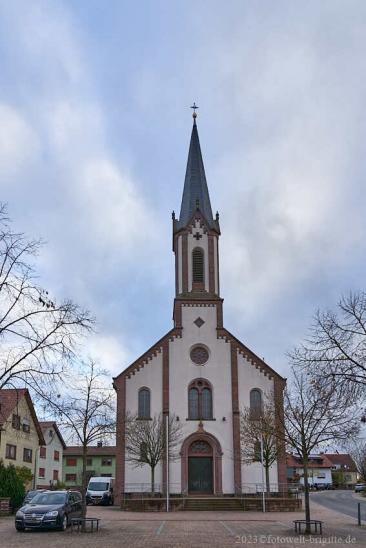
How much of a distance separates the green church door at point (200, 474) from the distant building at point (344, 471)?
66.6 m

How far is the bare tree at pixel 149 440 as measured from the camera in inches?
1504

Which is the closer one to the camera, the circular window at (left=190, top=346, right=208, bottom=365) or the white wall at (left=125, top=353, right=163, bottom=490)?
the white wall at (left=125, top=353, right=163, bottom=490)

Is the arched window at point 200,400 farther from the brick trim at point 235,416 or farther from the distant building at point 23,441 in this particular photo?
the distant building at point 23,441

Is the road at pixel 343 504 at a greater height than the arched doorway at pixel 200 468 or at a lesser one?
lesser

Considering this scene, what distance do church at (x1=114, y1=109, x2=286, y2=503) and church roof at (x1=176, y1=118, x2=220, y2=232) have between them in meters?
3.27

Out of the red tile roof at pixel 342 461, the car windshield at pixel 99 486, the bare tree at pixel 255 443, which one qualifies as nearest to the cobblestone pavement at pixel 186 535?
the bare tree at pixel 255 443

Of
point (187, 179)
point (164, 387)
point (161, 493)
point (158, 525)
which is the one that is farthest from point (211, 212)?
point (158, 525)

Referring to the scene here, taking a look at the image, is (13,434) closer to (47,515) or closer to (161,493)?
(161,493)

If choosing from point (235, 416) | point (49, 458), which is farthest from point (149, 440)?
point (49, 458)

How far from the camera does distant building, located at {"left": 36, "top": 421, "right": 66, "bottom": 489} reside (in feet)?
185

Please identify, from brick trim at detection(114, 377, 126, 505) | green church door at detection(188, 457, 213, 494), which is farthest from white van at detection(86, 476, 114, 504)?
green church door at detection(188, 457, 213, 494)

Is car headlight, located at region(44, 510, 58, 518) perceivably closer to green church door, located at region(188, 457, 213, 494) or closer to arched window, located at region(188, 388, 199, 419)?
green church door, located at region(188, 457, 213, 494)

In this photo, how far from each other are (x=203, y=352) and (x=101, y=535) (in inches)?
913

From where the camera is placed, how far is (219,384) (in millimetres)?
41844
